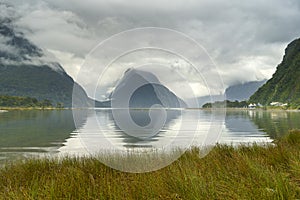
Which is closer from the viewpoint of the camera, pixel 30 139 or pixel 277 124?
pixel 30 139

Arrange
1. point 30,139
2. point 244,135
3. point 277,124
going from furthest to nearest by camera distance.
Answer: point 277,124
point 244,135
point 30,139

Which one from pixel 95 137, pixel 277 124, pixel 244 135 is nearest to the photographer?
pixel 95 137

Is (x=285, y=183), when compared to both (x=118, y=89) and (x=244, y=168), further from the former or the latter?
(x=118, y=89)

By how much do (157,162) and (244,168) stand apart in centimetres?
364

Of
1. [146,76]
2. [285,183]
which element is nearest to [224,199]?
[285,183]

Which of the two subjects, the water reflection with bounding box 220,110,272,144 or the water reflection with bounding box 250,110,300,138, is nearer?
the water reflection with bounding box 220,110,272,144

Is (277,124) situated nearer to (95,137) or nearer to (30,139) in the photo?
(95,137)

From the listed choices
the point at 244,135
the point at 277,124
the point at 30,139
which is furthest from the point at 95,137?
the point at 277,124

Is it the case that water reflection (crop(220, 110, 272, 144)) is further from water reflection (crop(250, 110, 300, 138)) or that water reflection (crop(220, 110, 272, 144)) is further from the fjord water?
water reflection (crop(250, 110, 300, 138))

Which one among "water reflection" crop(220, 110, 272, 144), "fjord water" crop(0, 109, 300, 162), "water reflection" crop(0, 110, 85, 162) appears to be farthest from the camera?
"water reflection" crop(220, 110, 272, 144)

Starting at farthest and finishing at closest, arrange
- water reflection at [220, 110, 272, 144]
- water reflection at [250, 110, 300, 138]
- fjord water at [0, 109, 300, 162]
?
water reflection at [250, 110, 300, 138] → water reflection at [220, 110, 272, 144] → fjord water at [0, 109, 300, 162]

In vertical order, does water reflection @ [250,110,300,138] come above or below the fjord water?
above

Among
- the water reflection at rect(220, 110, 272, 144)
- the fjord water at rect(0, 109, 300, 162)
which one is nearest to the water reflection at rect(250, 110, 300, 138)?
the fjord water at rect(0, 109, 300, 162)

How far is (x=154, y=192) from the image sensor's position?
6293 millimetres
